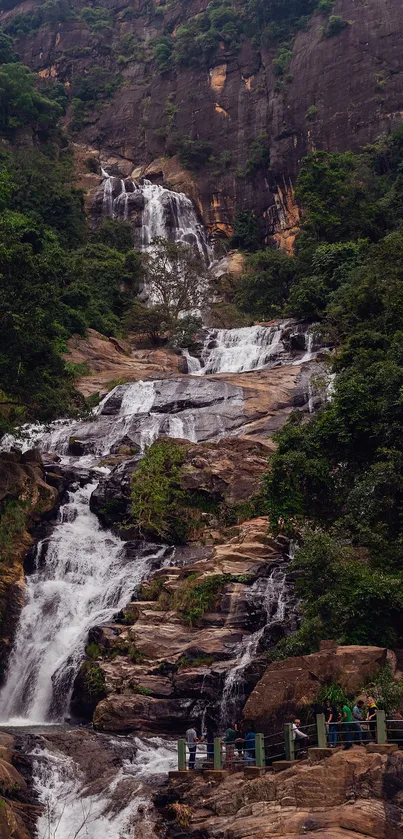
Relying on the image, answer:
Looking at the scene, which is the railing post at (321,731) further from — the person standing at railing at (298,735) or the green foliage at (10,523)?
the green foliage at (10,523)

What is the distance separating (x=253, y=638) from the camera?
22.7 meters

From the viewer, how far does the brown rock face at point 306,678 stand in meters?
17.5

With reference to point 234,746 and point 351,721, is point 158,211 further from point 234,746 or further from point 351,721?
point 351,721

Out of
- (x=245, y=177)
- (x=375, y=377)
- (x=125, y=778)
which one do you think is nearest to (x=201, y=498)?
(x=375, y=377)

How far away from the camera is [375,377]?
26.2m

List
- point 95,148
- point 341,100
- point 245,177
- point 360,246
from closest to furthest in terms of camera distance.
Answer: point 360,246, point 341,100, point 245,177, point 95,148

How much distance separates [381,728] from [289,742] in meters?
2.00

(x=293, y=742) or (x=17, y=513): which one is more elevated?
(x=17, y=513)

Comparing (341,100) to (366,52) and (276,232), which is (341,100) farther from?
(276,232)

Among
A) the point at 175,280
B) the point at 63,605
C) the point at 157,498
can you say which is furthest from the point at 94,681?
the point at 175,280

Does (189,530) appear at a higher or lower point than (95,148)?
lower

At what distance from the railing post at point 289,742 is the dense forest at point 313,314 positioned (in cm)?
392

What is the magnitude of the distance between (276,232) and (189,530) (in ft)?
131

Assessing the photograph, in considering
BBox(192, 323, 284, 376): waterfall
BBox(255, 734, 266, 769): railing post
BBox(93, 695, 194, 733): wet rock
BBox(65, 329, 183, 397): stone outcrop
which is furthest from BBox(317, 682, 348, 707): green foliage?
BBox(192, 323, 284, 376): waterfall
